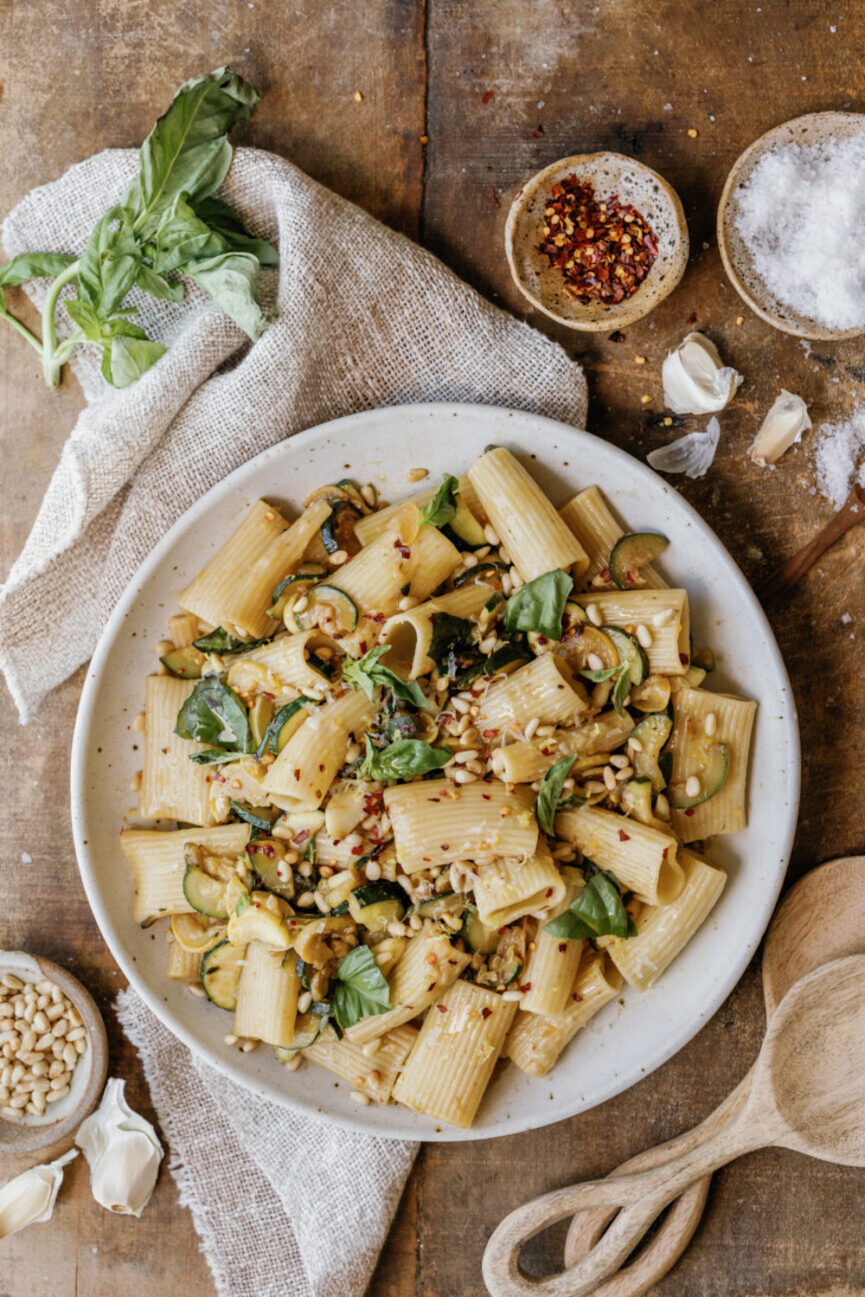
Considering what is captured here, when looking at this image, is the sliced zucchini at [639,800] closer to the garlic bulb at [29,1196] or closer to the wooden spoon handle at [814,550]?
the wooden spoon handle at [814,550]

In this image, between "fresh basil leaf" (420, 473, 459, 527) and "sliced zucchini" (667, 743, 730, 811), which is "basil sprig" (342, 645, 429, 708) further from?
"sliced zucchini" (667, 743, 730, 811)

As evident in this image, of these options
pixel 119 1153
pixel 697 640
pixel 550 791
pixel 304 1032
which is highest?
pixel 697 640

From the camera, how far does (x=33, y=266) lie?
2861 millimetres

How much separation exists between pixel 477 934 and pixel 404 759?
0.54m

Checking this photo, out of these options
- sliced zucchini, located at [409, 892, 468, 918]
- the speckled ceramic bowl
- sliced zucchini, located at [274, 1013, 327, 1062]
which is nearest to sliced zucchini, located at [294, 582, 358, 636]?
sliced zucchini, located at [409, 892, 468, 918]

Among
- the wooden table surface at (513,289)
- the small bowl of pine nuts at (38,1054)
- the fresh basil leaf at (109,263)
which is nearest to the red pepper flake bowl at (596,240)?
the wooden table surface at (513,289)

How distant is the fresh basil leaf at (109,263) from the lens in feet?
8.79

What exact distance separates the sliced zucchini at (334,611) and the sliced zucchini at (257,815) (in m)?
0.54

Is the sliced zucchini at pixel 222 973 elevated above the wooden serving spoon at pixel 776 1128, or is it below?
above

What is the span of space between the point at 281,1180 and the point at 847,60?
146 inches

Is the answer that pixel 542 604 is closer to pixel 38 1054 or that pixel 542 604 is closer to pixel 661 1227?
pixel 661 1227

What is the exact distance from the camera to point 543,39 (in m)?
2.81

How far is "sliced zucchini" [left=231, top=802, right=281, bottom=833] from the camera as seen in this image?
2.68 metres

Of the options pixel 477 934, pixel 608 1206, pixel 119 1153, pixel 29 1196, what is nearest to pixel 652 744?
pixel 477 934
